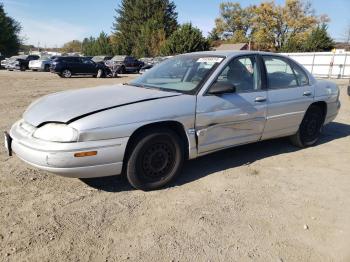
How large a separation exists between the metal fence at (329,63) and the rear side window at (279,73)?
23.0m

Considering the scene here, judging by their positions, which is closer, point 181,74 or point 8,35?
point 181,74

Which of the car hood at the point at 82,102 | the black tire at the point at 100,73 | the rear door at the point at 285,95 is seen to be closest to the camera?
the car hood at the point at 82,102

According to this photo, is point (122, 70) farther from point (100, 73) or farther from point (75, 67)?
point (75, 67)

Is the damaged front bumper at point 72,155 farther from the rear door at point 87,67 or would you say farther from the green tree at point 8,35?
the green tree at point 8,35

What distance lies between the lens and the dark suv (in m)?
22.7

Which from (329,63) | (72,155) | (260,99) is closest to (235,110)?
(260,99)

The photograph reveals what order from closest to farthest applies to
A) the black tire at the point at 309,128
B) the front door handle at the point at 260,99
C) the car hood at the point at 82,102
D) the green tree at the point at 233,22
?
the car hood at the point at 82,102 < the front door handle at the point at 260,99 < the black tire at the point at 309,128 < the green tree at the point at 233,22

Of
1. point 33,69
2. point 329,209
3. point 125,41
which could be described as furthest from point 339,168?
point 125,41

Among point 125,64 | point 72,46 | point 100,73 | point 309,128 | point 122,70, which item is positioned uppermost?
point 72,46

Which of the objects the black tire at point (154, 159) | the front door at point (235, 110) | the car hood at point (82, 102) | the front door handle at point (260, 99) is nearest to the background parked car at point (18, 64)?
the car hood at point (82, 102)

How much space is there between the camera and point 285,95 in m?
5.11

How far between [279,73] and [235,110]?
127 centimetres

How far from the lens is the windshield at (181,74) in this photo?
170 inches

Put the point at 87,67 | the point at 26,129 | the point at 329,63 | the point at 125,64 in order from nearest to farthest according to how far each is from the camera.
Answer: the point at 26,129 → the point at 87,67 → the point at 329,63 → the point at 125,64
